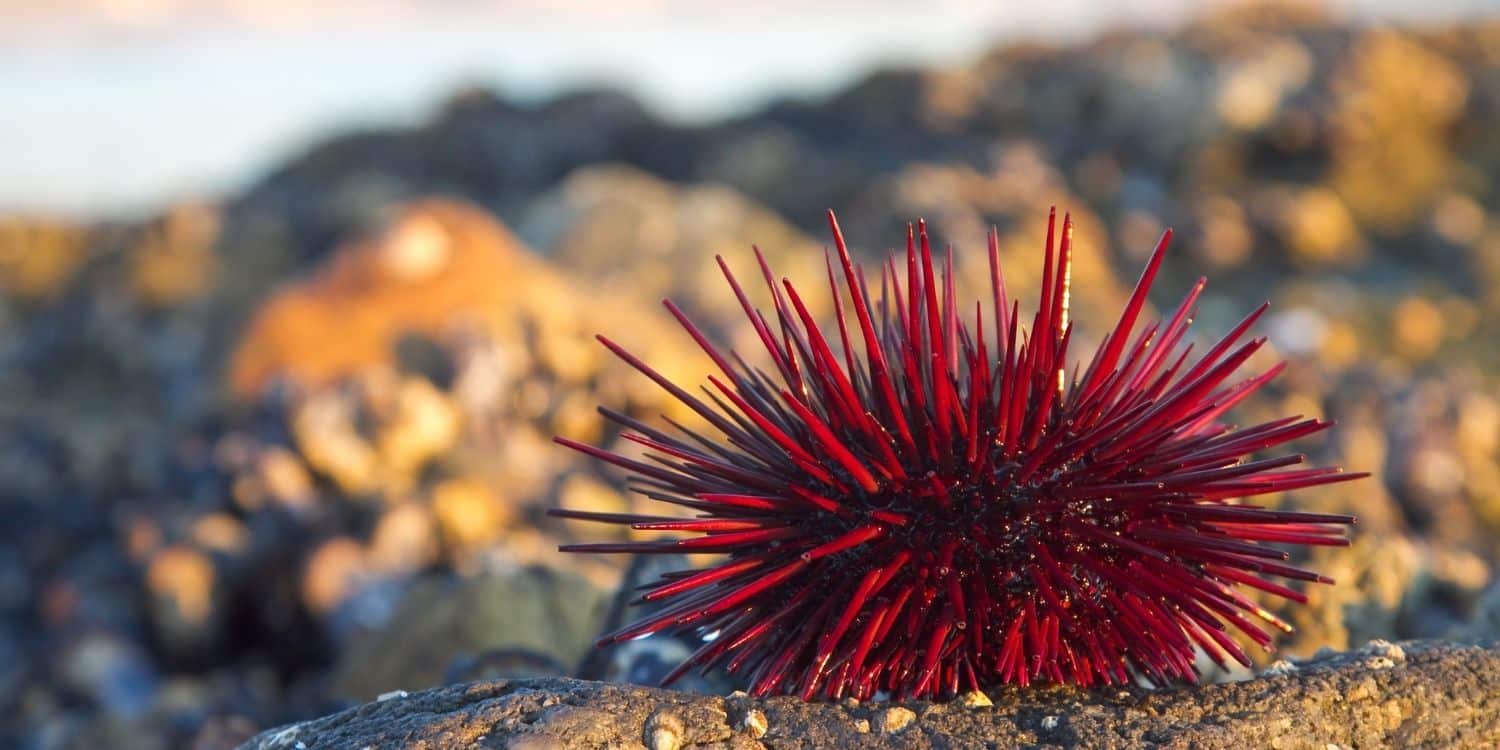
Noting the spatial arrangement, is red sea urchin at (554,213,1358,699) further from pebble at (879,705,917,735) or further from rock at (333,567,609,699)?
rock at (333,567,609,699)

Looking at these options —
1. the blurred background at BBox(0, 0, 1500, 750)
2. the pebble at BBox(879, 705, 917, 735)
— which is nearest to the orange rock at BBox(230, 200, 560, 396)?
the blurred background at BBox(0, 0, 1500, 750)

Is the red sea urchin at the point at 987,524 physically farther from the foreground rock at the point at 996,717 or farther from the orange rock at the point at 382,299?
the orange rock at the point at 382,299

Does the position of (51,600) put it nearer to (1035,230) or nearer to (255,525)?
(255,525)

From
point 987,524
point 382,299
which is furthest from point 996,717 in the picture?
point 382,299

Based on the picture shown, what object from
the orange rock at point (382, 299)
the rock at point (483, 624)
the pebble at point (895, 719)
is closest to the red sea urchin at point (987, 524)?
the pebble at point (895, 719)

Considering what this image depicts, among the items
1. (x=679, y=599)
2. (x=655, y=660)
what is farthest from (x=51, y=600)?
(x=679, y=599)

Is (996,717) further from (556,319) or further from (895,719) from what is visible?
(556,319)
